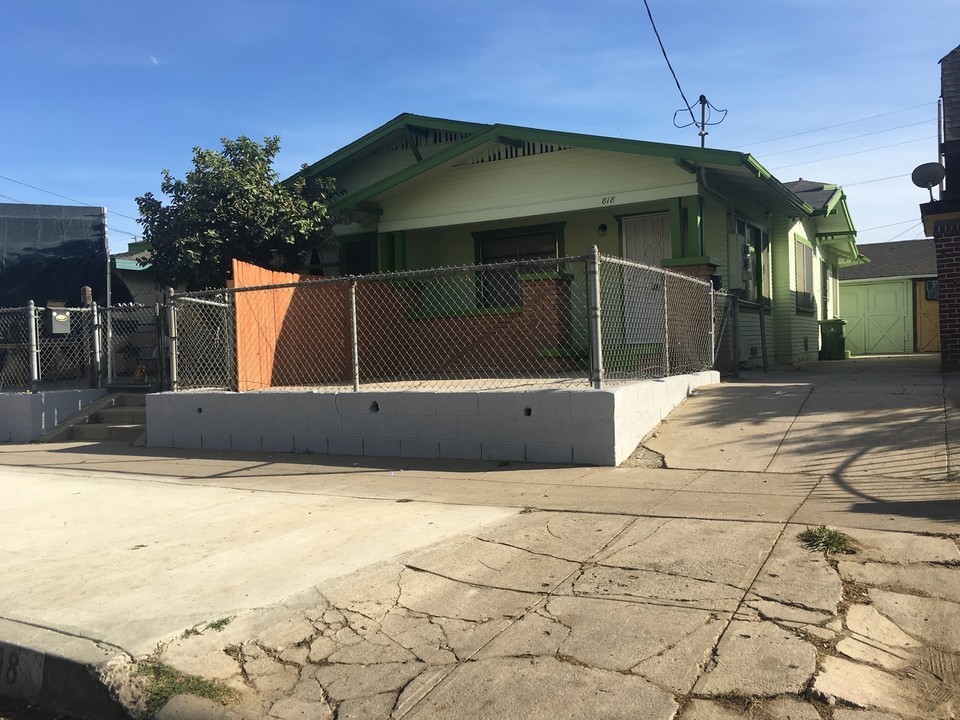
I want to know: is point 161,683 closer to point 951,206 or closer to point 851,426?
point 851,426

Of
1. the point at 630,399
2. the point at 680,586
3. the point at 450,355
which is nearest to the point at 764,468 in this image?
the point at 630,399

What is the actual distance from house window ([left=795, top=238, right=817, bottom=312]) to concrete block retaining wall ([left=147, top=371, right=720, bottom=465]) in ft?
26.9

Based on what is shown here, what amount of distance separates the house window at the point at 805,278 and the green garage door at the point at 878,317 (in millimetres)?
8130

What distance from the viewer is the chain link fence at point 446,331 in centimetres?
850

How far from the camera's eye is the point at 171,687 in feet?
9.64

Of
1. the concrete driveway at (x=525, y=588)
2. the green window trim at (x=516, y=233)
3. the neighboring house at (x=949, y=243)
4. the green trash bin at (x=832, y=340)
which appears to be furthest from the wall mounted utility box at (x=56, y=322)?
the green trash bin at (x=832, y=340)

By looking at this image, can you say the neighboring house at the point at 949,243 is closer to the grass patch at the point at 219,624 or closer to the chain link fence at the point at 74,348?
the grass patch at the point at 219,624

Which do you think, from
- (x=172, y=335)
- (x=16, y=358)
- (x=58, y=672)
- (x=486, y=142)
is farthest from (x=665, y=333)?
(x=16, y=358)

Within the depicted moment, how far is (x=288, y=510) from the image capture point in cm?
583

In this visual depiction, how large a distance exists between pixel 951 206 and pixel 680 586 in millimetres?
9271

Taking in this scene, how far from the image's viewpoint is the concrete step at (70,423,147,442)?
1045cm

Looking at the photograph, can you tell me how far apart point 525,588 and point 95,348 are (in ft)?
33.3

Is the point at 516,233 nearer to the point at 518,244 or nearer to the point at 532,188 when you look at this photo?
the point at 518,244

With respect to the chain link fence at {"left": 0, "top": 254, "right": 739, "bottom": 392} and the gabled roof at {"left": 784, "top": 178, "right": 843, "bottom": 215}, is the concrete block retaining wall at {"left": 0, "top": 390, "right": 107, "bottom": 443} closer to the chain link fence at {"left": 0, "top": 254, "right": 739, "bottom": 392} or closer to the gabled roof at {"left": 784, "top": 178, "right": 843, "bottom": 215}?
the chain link fence at {"left": 0, "top": 254, "right": 739, "bottom": 392}
